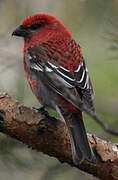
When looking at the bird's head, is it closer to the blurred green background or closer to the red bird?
the red bird

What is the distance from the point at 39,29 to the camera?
5180 mm

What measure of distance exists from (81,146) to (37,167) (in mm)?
1077

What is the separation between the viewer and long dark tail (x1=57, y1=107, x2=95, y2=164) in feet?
11.1

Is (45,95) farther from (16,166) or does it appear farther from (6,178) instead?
(6,178)

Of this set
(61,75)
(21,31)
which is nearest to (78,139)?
(61,75)

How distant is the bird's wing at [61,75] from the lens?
414 cm

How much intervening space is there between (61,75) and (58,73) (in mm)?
66

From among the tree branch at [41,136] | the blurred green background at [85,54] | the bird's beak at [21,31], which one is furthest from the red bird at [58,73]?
the blurred green background at [85,54]

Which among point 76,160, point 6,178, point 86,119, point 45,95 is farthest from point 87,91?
point 6,178

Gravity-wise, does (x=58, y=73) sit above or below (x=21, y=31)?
below

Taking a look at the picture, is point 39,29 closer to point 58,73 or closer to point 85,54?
point 58,73

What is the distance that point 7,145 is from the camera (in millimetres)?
4324

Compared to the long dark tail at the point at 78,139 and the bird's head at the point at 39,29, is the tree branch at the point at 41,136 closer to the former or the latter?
the long dark tail at the point at 78,139

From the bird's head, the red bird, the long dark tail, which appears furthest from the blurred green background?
the long dark tail
